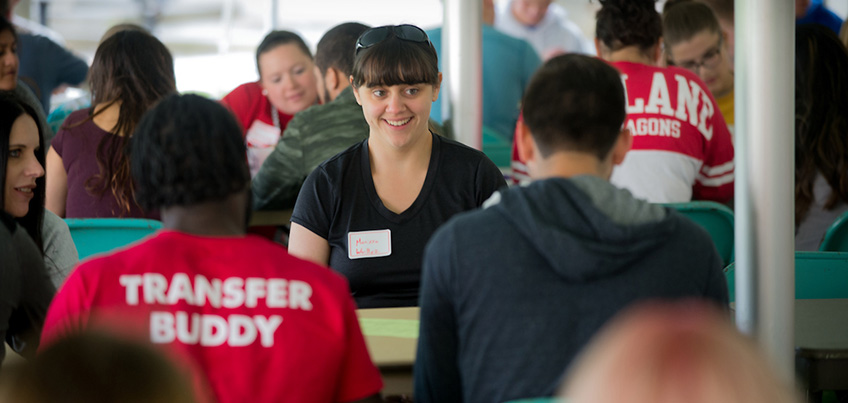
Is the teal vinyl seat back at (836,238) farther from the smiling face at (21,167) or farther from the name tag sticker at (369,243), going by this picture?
the smiling face at (21,167)

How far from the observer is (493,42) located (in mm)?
4746

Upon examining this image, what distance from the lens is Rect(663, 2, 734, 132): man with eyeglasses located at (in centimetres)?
411

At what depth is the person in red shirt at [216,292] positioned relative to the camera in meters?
1.25

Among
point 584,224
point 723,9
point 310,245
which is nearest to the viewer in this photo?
point 584,224

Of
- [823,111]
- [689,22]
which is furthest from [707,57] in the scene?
[823,111]

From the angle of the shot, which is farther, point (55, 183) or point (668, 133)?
point (55, 183)

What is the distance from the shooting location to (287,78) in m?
4.30

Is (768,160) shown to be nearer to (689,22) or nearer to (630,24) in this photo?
(630,24)

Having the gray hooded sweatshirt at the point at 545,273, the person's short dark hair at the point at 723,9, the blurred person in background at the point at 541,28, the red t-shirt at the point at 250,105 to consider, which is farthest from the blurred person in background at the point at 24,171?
the blurred person in background at the point at 541,28

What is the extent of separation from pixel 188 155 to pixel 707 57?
3.24 metres

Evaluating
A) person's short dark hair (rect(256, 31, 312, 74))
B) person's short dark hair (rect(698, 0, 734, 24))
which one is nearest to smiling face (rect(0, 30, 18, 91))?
person's short dark hair (rect(256, 31, 312, 74))

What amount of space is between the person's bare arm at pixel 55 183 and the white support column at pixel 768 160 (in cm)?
251

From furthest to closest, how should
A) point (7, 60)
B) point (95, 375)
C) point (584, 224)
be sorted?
point (7, 60) → point (584, 224) → point (95, 375)

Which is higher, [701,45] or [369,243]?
[701,45]
